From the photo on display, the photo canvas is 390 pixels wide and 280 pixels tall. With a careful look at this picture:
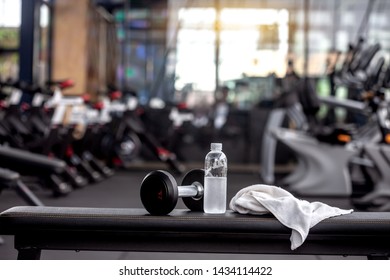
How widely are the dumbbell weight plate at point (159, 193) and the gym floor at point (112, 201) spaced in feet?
2.29

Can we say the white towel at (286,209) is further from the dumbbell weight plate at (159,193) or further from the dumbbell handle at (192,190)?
the dumbbell weight plate at (159,193)

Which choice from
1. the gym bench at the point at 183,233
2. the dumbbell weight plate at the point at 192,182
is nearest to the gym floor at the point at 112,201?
the dumbbell weight plate at the point at 192,182

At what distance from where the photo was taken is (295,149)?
564cm

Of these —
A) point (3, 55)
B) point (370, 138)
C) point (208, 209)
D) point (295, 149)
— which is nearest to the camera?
point (208, 209)

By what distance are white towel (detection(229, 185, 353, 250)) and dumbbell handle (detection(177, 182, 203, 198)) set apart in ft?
0.40

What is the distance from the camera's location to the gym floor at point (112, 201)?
9.02 feet

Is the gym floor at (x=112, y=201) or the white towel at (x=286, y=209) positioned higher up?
the white towel at (x=286, y=209)

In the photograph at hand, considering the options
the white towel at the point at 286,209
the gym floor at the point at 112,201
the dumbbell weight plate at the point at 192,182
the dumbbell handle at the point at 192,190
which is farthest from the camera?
the gym floor at the point at 112,201

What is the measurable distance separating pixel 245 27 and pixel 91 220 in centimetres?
813
